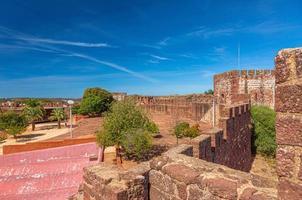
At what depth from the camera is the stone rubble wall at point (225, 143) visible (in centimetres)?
578

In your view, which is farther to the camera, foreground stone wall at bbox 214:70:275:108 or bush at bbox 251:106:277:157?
foreground stone wall at bbox 214:70:275:108

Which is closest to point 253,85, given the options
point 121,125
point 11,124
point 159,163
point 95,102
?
point 121,125

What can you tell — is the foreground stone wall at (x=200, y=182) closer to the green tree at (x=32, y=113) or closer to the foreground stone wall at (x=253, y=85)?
the foreground stone wall at (x=253, y=85)

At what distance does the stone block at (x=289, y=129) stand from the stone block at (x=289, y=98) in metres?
0.05

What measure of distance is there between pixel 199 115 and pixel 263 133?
8.07m

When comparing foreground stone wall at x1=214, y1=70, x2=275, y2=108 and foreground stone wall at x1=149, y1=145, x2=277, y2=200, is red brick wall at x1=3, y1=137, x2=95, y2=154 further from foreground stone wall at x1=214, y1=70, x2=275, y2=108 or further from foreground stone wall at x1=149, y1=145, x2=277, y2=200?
Answer: foreground stone wall at x1=149, y1=145, x2=277, y2=200

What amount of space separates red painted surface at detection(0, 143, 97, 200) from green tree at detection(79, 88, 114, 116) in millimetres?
23403

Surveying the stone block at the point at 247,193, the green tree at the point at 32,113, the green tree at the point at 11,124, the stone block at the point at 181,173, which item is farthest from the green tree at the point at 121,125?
the green tree at the point at 32,113

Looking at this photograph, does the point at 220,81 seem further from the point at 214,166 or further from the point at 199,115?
the point at 214,166

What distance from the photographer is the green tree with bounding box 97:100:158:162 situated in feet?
48.9

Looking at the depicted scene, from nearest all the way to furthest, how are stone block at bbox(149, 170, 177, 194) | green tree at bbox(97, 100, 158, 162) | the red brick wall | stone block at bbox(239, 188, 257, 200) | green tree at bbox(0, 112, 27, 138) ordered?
stone block at bbox(239, 188, 257, 200), stone block at bbox(149, 170, 177, 194), green tree at bbox(97, 100, 158, 162), the red brick wall, green tree at bbox(0, 112, 27, 138)

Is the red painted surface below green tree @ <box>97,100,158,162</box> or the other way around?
below

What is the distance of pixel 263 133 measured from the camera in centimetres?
1667

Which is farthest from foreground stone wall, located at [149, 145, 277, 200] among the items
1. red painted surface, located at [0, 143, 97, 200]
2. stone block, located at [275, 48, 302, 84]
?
red painted surface, located at [0, 143, 97, 200]
